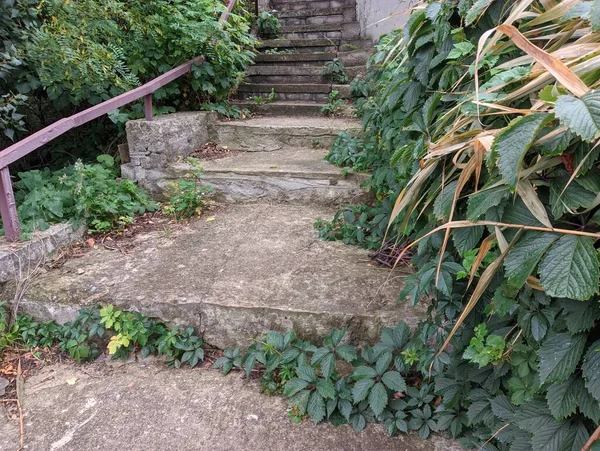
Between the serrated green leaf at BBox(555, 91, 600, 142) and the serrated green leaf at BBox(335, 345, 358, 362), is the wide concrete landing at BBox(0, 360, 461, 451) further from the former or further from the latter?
the serrated green leaf at BBox(555, 91, 600, 142)

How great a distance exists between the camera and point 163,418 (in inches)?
68.1

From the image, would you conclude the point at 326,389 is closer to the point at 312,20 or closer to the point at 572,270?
the point at 572,270

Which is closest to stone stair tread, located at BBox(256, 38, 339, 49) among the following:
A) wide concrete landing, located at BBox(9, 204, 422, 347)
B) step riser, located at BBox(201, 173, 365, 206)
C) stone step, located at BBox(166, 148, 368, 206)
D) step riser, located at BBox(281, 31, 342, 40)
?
step riser, located at BBox(281, 31, 342, 40)

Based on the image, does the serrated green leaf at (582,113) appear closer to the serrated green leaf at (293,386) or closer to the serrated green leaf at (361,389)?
the serrated green leaf at (361,389)

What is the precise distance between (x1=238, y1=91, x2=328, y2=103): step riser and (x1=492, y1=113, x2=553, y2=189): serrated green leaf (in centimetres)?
440

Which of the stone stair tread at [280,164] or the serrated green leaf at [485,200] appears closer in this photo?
the serrated green leaf at [485,200]

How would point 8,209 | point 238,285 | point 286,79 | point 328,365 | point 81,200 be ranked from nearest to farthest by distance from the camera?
point 328,365, point 238,285, point 8,209, point 81,200, point 286,79

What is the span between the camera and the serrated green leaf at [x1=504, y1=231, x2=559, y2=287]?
35.1 inches

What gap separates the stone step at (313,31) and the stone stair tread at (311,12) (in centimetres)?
35

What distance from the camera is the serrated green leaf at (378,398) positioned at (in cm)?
157

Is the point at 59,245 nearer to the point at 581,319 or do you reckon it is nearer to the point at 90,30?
the point at 90,30

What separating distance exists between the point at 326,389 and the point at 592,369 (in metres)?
0.97

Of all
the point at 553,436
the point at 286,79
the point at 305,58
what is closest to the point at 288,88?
the point at 286,79

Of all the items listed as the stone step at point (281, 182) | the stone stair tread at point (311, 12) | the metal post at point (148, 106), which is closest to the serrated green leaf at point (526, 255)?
the stone step at point (281, 182)
